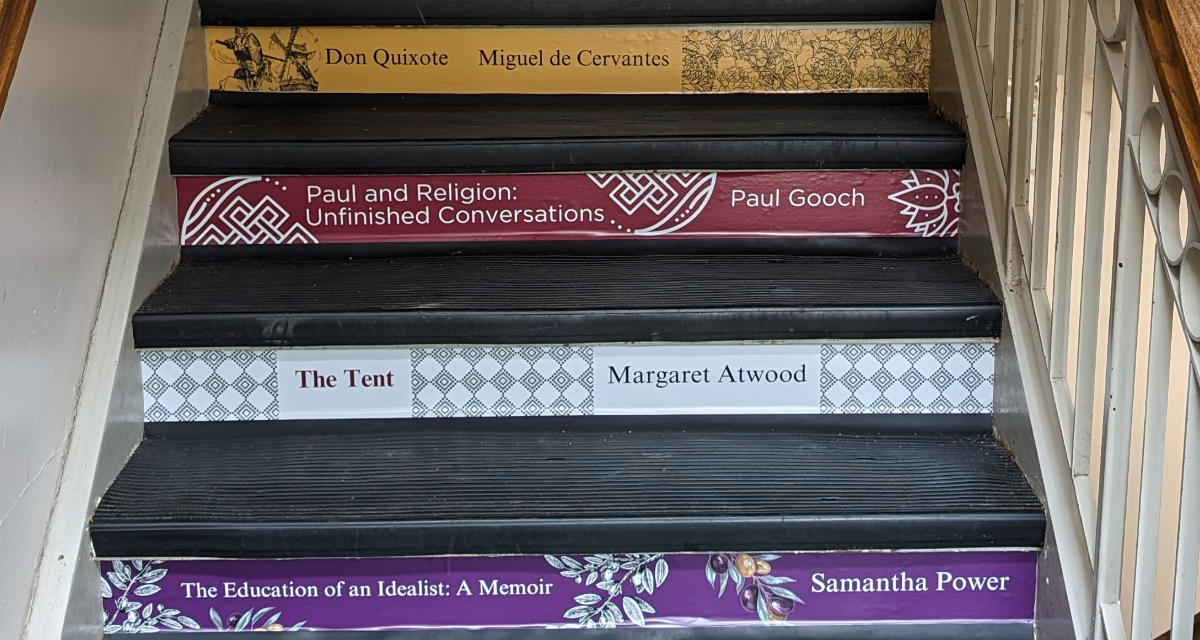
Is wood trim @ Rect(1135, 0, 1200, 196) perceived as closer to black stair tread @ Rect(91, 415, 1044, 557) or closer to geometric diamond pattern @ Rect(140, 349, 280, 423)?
black stair tread @ Rect(91, 415, 1044, 557)

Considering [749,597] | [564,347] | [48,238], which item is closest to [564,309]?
[564,347]

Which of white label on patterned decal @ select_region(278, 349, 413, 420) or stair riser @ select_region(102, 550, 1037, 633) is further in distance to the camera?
white label on patterned decal @ select_region(278, 349, 413, 420)

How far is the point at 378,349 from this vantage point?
4.82 ft

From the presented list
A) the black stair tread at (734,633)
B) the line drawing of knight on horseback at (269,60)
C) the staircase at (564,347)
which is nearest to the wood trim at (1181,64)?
the staircase at (564,347)

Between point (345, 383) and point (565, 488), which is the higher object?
point (345, 383)

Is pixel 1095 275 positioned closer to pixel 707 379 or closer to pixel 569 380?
pixel 707 379

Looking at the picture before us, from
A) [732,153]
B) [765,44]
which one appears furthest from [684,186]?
[765,44]

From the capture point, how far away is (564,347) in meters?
1.47

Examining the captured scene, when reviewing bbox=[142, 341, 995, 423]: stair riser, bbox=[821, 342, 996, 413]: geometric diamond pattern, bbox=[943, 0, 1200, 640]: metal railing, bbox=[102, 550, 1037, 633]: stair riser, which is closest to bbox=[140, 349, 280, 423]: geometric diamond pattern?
bbox=[142, 341, 995, 423]: stair riser

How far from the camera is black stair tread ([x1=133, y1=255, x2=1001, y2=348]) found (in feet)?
4.71

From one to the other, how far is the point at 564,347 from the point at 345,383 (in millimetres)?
305

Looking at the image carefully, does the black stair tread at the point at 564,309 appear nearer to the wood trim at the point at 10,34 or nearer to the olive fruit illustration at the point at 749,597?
the olive fruit illustration at the point at 749,597

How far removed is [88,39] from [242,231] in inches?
13.7

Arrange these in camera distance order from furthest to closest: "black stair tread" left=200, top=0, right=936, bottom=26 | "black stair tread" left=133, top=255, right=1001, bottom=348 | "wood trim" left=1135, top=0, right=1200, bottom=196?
1. "black stair tread" left=200, top=0, right=936, bottom=26
2. "black stair tread" left=133, top=255, right=1001, bottom=348
3. "wood trim" left=1135, top=0, right=1200, bottom=196
